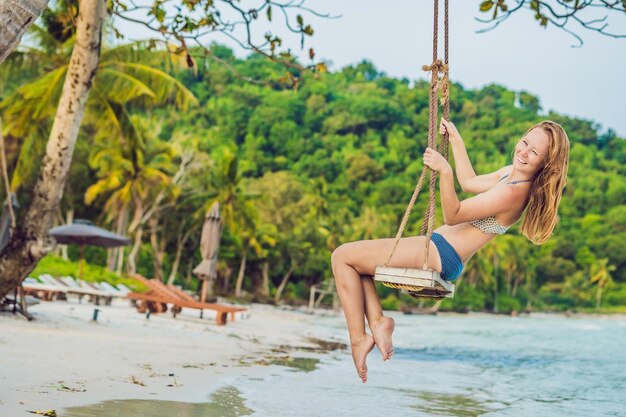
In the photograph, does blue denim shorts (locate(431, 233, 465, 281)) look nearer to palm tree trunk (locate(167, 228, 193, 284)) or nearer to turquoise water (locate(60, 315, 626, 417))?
turquoise water (locate(60, 315, 626, 417))

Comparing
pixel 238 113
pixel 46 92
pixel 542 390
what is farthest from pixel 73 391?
pixel 238 113

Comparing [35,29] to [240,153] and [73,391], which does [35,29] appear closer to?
[73,391]

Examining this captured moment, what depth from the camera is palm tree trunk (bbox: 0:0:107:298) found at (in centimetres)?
675

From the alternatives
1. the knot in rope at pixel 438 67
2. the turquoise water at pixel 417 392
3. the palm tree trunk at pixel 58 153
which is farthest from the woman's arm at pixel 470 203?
the palm tree trunk at pixel 58 153

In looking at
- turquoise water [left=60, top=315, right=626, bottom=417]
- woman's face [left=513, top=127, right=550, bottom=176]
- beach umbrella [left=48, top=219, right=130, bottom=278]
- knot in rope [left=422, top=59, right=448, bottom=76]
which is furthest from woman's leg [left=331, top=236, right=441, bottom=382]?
beach umbrella [left=48, top=219, right=130, bottom=278]

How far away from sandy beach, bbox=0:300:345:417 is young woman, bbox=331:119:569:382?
7.33ft

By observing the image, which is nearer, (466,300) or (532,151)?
(532,151)

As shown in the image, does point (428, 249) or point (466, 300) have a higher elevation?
point (428, 249)

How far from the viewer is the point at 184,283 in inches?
1764

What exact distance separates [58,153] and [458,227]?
4331mm

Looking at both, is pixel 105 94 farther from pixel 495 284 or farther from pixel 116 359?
pixel 495 284

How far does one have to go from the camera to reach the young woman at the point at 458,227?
3.74 meters

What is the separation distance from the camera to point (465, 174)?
4.26m

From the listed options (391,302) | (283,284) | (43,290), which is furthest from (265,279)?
(43,290)
